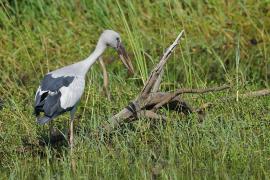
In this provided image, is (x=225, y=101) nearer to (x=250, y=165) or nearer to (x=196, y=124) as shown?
(x=196, y=124)

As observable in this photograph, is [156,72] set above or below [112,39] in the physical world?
below

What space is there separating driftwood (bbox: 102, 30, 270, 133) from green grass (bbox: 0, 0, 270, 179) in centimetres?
8

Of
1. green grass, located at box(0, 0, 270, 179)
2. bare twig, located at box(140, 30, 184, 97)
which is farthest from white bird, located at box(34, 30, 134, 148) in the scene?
bare twig, located at box(140, 30, 184, 97)

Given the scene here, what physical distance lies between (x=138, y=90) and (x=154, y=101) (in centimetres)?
86

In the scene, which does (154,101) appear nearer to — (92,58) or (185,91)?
(185,91)

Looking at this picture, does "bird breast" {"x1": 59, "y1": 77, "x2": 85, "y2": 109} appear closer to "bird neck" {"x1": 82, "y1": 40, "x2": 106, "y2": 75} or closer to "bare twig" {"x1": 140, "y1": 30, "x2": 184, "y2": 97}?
"bird neck" {"x1": 82, "y1": 40, "x2": 106, "y2": 75}

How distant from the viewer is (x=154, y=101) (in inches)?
269

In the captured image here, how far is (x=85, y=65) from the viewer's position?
7066mm

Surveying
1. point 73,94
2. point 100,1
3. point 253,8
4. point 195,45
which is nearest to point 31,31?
point 100,1

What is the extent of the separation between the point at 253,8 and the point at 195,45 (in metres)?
0.75

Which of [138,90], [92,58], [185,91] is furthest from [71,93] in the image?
[138,90]

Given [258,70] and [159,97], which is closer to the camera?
[159,97]

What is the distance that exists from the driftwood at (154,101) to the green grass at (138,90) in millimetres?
80

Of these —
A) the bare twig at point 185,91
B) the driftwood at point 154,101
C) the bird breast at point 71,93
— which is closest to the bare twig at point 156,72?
the driftwood at point 154,101
